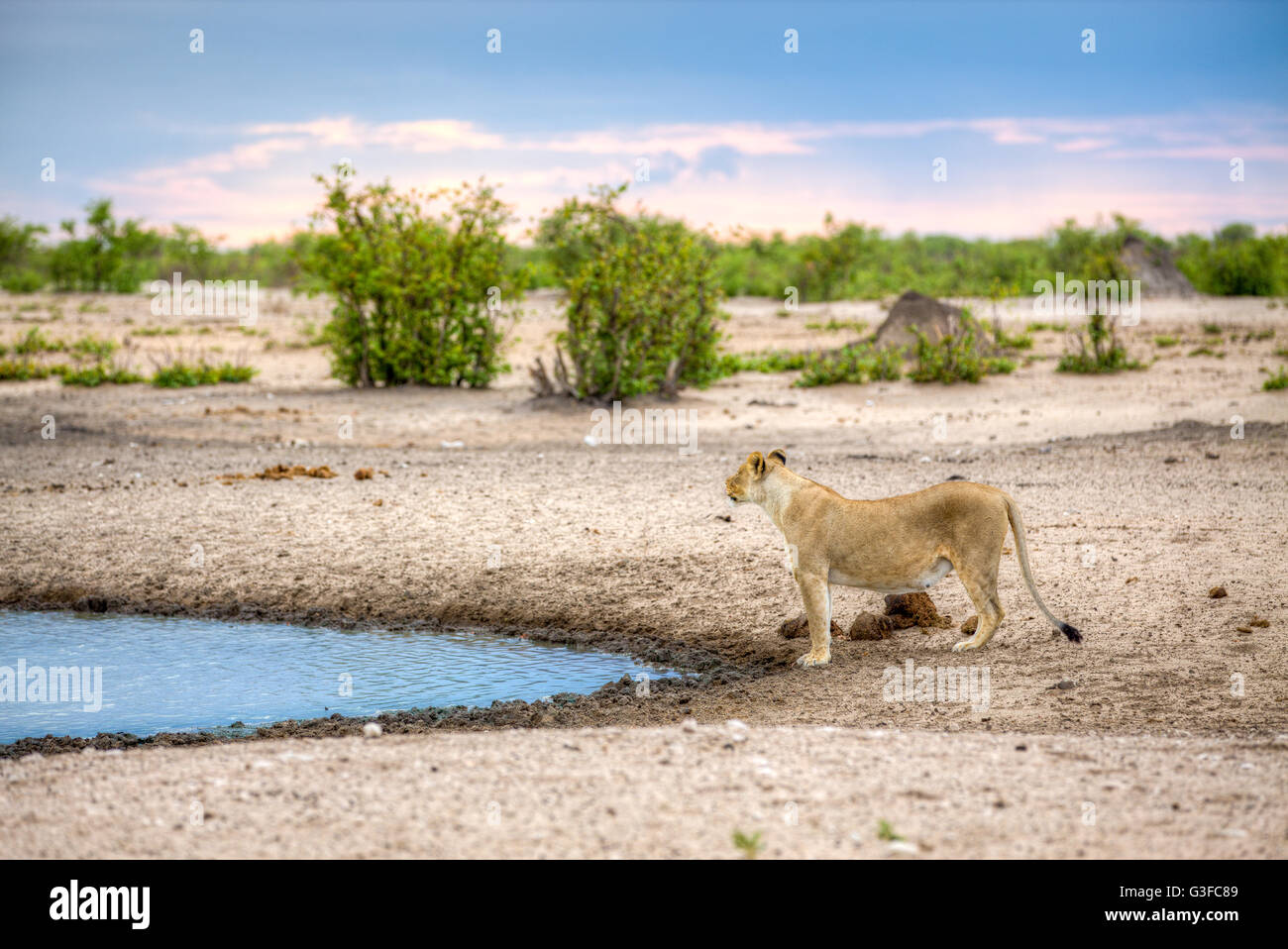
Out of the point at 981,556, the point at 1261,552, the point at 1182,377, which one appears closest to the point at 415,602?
the point at 981,556

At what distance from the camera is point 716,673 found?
7887mm

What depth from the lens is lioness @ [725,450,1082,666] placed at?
23.8 ft

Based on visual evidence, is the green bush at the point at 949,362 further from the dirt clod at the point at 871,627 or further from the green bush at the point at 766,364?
the dirt clod at the point at 871,627

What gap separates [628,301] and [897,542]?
11.7 meters

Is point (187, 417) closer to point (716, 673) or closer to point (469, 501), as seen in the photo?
point (469, 501)

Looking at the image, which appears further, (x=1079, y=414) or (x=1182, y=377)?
(x=1182, y=377)

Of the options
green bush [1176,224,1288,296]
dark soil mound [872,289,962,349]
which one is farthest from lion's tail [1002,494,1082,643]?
green bush [1176,224,1288,296]

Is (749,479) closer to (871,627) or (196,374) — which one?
(871,627)

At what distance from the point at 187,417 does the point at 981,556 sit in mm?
13654

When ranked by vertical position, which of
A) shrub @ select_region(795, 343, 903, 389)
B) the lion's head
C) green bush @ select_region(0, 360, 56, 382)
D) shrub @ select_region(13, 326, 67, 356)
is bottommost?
the lion's head

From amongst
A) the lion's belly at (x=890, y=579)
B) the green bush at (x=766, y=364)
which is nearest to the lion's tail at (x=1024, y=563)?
the lion's belly at (x=890, y=579)

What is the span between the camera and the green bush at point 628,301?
18.7 meters

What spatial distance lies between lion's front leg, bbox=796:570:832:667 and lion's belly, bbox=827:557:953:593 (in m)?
0.11

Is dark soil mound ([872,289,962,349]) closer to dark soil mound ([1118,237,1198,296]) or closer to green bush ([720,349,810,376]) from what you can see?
green bush ([720,349,810,376])
